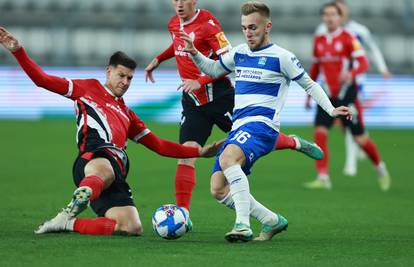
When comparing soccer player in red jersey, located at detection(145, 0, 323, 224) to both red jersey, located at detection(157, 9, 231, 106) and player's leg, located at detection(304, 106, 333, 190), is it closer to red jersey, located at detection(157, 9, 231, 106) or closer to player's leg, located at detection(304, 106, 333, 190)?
red jersey, located at detection(157, 9, 231, 106)

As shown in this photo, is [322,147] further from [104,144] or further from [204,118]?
[104,144]

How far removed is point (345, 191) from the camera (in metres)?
12.7

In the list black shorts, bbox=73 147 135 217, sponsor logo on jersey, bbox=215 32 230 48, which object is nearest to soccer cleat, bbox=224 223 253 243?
black shorts, bbox=73 147 135 217

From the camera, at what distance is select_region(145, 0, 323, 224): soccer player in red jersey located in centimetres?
917

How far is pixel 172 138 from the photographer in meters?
18.0

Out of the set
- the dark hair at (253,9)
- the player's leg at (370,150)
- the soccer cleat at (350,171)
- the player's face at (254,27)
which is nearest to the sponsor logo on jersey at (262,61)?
the player's face at (254,27)

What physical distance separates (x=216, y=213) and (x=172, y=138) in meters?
7.87

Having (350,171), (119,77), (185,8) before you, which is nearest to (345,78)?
(350,171)

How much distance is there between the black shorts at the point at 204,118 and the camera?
9.23 metres

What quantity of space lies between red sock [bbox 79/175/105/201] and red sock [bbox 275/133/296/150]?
1.62m

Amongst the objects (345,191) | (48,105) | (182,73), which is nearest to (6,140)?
(48,105)

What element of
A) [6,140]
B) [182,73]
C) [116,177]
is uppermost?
[182,73]

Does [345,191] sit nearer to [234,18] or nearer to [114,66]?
[114,66]

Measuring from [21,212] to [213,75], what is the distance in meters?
2.68
